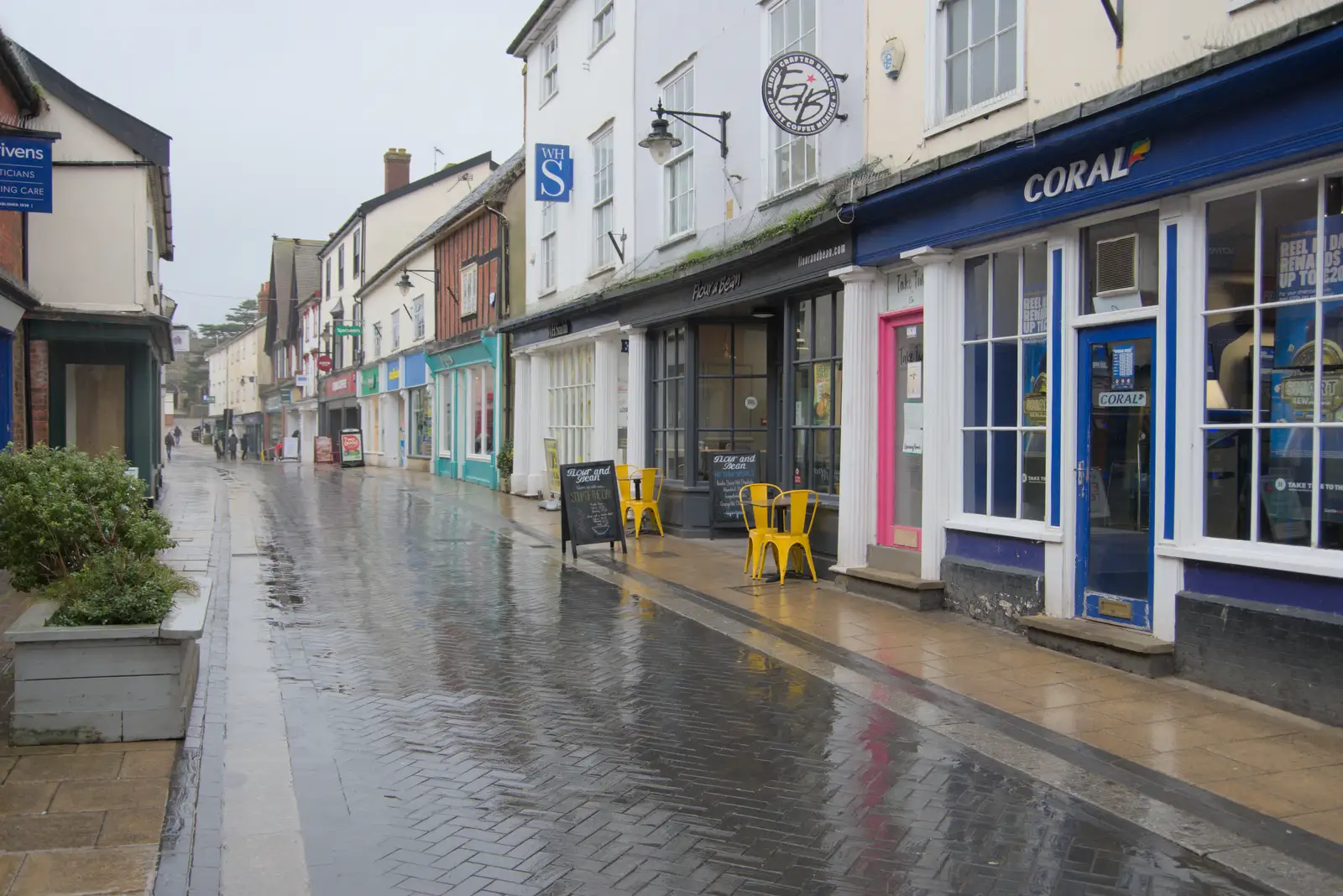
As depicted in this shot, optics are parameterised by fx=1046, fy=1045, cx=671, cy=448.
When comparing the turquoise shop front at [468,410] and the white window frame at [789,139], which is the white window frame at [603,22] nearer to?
the white window frame at [789,139]

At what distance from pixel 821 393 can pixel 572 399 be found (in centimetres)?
903

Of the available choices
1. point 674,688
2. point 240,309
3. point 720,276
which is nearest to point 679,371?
point 720,276

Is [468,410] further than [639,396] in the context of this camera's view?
Yes

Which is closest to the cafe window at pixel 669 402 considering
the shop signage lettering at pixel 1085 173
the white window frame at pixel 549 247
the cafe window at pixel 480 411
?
the white window frame at pixel 549 247

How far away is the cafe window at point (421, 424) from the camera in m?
33.1

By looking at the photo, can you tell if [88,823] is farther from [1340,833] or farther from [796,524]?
[796,524]

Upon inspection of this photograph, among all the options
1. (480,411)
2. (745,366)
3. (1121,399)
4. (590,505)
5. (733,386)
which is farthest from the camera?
(480,411)

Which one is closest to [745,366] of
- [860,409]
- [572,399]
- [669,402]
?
[669,402]

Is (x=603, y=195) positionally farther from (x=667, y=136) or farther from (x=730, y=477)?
(x=730, y=477)

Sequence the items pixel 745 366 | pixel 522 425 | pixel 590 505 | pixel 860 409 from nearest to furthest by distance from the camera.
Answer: pixel 860 409 → pixel 590 505 → pixel 745 366 → pixel 522 425

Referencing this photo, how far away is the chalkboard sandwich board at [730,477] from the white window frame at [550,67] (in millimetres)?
10127

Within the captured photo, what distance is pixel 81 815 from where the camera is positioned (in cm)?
425

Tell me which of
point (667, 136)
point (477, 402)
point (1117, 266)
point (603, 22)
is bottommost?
point (477, 402)

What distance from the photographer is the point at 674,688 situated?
660 centimetres
